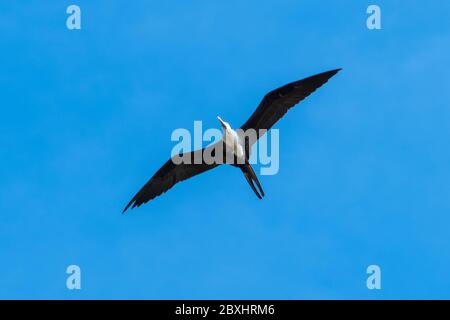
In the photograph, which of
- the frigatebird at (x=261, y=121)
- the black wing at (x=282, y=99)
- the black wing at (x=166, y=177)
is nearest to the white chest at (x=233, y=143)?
the frigatebird at (x=261, y=121)

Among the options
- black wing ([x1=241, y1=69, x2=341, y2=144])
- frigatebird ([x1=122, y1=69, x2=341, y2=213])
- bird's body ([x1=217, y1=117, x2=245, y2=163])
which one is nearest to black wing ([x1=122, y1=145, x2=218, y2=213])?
frigatebird ([x1=122, y1=69, x2=341, y2=213])

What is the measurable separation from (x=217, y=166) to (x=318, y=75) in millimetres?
3557

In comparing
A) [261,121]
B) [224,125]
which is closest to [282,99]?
[261,121]

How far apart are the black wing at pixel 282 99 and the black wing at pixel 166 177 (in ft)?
5.98

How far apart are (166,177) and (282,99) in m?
3.70

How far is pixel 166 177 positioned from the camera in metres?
21.2

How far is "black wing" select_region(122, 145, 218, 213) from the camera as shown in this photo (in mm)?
21031

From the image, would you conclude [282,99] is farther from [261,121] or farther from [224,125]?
[224,125]

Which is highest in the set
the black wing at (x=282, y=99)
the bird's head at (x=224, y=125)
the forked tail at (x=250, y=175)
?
the black wing at (x=282, y=99)

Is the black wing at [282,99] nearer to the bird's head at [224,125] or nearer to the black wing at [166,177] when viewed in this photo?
the bird's head at [224,125]

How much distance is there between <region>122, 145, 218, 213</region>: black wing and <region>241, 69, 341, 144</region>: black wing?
1823 millimetres

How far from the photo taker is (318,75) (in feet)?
65.7

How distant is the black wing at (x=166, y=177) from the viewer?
2103 cm

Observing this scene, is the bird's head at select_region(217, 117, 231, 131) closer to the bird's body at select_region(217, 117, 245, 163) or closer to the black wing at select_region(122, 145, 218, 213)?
the bird's body at select_region(217, 117, 245, 163)
